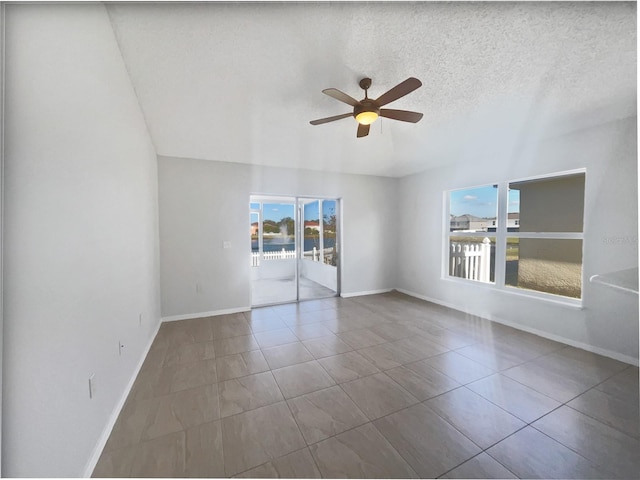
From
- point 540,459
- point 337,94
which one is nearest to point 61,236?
point 337,94

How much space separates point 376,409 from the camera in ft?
5.82

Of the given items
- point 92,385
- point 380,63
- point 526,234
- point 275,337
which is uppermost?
A: point 380,63

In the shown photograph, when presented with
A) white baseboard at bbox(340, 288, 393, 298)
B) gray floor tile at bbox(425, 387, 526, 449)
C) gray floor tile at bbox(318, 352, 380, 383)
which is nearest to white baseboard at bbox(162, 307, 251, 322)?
white baseboard at bbox(340, 288, 393, 298)

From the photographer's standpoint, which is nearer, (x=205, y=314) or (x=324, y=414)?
(x=324, y=414)

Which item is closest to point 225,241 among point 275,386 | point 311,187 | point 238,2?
point 311,187

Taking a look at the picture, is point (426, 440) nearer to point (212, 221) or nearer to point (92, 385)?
point (92, 385)

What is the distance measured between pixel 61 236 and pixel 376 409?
2.21 m

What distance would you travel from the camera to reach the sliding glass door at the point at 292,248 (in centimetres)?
493

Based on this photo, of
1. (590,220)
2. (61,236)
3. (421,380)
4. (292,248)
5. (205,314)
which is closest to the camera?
(61,236)

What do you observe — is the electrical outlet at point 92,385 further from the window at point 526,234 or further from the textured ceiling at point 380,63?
the window at point 526,234

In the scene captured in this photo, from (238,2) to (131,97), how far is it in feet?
4.54

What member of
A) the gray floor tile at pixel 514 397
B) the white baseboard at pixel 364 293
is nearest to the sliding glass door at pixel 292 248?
the white baseboard at pixel 364 293

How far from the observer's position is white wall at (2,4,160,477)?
0.89m

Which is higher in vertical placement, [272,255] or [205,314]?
[272,255]
